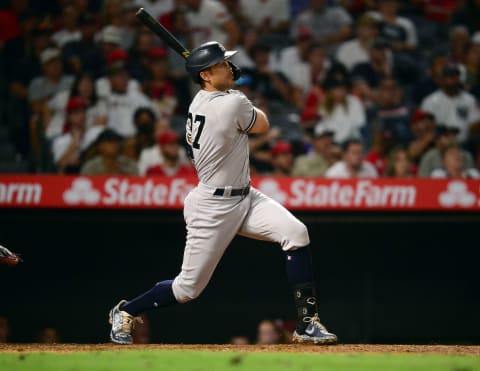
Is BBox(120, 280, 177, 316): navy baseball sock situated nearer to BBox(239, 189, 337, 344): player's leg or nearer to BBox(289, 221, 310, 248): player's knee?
BBox(239, 189, 337, 344): player's leg

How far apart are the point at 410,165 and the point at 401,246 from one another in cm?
74

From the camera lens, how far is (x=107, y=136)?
7.89m

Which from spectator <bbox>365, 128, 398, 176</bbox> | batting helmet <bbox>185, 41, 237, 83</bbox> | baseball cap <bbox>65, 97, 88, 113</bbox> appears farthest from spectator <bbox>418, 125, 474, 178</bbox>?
batting helmet <bbox>185, 41, 237, 83</bbox>

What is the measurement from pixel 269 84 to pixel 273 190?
2427 millimetres

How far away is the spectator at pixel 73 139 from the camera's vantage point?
7.93 m

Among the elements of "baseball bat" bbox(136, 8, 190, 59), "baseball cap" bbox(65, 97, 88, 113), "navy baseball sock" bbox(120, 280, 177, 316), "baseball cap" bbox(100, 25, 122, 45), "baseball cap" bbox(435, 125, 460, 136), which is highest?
"baseball cap" bbox(100, 25, 122, 45)

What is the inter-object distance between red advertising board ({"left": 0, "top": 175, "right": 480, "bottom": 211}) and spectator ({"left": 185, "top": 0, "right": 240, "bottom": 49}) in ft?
9.11

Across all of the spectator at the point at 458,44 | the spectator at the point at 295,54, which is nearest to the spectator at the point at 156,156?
the spectator at the point at 295,54

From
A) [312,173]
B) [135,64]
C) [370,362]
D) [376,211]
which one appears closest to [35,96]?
[135,64]

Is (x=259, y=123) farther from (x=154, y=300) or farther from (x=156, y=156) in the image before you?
(x=156, y=156)

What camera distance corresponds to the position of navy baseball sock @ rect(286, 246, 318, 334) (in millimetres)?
4887

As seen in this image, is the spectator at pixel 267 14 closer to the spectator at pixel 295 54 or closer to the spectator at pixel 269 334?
the spectator at pixel 295 54

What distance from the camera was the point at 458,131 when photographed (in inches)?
339

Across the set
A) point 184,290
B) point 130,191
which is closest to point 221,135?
point 184,290
